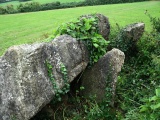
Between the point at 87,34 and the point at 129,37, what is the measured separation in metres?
2.25

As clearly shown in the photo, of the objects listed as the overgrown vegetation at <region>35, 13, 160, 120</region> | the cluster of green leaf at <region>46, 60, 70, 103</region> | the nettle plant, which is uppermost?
the nettle plant

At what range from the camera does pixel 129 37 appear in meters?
8.53

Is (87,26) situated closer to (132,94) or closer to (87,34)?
(87,34)

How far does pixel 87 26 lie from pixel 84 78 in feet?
4.20

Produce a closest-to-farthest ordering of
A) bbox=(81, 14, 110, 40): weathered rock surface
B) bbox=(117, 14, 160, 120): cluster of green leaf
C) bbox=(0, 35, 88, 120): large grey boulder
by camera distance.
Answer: bbox=(0, 35, 88, 120): large grey boulder < bbox=(117, 14, 160, 120): cluster of green leaf < bbox=(81, 14, 110, 40): weathered rock surface

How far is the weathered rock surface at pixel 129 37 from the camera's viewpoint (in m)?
8.48

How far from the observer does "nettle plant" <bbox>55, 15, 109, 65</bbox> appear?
654 centimetres

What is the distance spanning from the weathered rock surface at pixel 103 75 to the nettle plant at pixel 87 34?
0.80 feet

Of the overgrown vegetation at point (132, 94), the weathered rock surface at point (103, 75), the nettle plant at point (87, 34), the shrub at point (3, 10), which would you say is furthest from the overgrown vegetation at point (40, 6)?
the weathered rock surface at point (103, 75)

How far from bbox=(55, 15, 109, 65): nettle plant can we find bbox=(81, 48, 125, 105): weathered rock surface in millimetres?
243

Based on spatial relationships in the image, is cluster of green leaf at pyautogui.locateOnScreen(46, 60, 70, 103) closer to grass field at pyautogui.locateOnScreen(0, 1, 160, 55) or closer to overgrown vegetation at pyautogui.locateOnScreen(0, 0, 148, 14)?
grass field at pyautogui.locateOnScreen(0, 1, 160, 55)

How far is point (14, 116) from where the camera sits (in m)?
4.95

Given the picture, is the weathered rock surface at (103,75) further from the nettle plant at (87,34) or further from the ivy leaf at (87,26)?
the ivy leaf at (87,26)

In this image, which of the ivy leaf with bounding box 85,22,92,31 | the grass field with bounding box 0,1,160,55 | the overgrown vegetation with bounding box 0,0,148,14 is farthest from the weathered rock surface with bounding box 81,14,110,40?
the overgrown vegetation with bounding box 0,0,148,14
